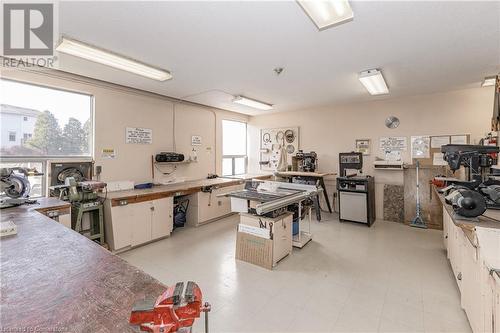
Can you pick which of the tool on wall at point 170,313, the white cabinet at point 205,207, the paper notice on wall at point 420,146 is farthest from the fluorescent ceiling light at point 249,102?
the tool on wall at point 170,313

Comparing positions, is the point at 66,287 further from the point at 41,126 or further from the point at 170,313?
the point at 41,126

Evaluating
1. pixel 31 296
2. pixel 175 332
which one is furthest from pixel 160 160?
pixel 175 332

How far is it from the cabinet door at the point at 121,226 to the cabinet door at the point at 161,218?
372 mm

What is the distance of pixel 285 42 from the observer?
2.41 m

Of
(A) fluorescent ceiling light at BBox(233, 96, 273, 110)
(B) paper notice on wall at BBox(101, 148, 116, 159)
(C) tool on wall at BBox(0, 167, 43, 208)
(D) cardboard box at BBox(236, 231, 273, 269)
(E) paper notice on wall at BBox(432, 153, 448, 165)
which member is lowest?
(D) cardboard box at BBox(236, 231, 273, 269)

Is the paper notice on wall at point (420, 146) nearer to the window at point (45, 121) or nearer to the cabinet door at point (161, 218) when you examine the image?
the cabinet door at point (161, 218)

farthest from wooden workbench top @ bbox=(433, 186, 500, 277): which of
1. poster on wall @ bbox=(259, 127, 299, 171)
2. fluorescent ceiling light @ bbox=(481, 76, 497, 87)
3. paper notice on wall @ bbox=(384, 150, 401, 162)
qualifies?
poster on wall @ bbox=(259, 127, 299, 171)

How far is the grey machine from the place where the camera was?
448cm

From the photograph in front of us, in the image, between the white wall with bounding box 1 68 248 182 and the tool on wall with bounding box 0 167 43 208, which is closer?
the tool on wall with bounding box 0 167 43 208

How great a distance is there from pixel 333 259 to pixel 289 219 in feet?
2.66

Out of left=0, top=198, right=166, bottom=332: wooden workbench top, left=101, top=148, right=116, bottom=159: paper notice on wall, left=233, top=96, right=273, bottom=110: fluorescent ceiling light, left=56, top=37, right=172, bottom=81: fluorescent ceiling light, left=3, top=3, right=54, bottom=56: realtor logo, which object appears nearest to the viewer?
left=0, top=198, right=166, bottom=332: wooden workbench top

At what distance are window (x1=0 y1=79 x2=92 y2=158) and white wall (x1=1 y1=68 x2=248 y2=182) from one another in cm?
14

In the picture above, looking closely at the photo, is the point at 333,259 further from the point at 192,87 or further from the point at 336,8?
the point at 192,87

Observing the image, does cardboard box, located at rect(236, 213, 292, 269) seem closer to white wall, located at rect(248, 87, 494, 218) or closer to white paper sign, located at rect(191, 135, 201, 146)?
white paper sign, located at rect(191, 135, 201, 146)
